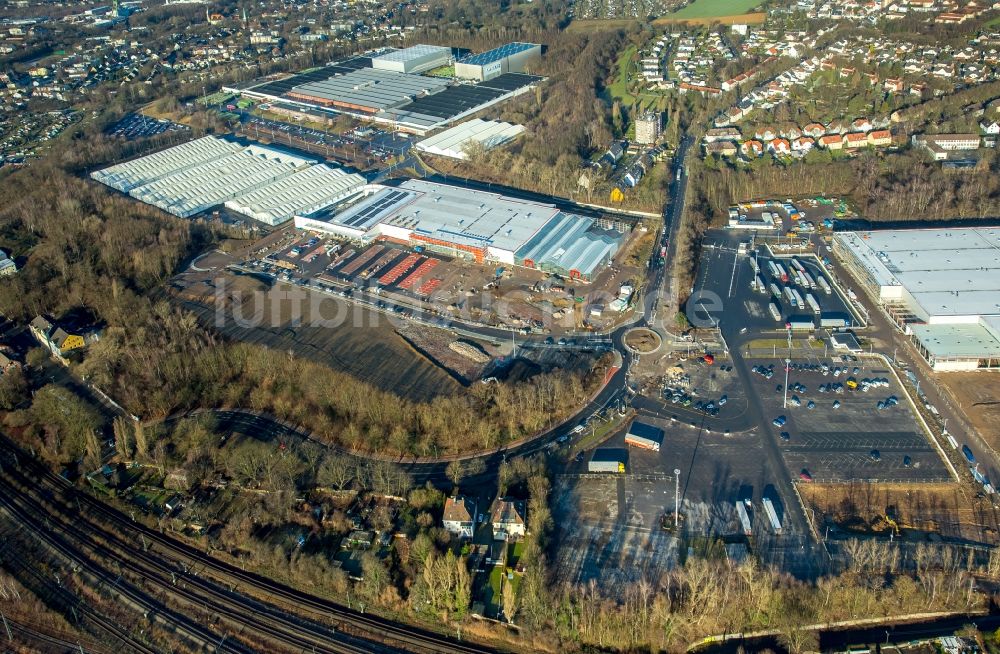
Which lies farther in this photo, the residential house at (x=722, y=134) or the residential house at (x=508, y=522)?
the residential house at (x=722, y=134)

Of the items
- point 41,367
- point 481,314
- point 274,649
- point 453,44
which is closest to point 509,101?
point 453,44

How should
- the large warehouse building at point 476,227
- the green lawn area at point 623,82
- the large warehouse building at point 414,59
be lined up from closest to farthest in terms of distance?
the large warehouse building at point 476,227 < the green lawn area at point 623,82 < the large warehouse building at point 414,59

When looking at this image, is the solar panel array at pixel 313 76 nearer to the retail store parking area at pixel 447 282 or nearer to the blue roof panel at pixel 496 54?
the blue roof panel at pixel 496 54

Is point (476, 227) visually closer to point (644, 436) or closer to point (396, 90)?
point (644, 436)

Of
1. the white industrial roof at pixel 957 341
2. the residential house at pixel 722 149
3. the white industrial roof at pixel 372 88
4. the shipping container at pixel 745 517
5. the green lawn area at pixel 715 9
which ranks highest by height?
the green lawn area at pixel 715 9

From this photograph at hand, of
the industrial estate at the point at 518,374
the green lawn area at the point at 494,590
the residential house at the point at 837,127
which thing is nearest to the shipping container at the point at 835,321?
the industrial estate at the point at 518,374

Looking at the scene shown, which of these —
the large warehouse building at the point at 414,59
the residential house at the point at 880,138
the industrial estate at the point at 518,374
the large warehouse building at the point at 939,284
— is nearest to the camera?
the industrial estate at the point at 518,374
